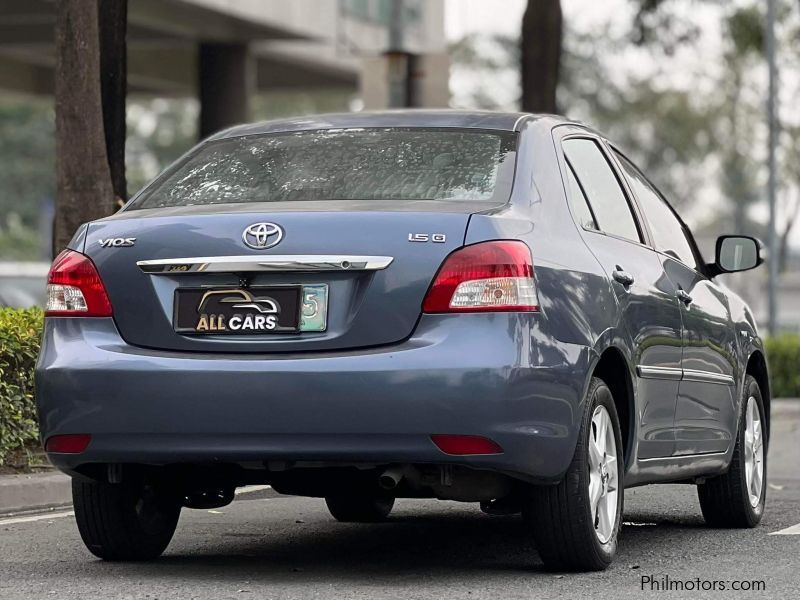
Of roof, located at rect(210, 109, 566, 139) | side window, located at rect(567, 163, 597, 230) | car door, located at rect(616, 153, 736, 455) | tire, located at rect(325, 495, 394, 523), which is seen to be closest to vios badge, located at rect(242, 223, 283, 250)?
roof, located at rect(210, 109, 566, 139)

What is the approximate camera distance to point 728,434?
8055 mm

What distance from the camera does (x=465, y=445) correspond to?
5824mm

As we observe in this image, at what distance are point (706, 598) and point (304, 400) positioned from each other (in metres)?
1.46

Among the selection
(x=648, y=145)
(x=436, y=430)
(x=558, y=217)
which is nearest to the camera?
(x=436, y=430)

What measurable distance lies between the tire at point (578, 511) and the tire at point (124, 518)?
4.93ft

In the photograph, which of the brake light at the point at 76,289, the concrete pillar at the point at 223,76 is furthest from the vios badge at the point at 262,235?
the concrete pillar at the point at 223,76

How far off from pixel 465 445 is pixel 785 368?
56.6 ft

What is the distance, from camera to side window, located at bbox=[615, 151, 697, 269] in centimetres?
773

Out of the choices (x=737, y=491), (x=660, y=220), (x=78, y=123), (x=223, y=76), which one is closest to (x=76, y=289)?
(x=660, y=220)

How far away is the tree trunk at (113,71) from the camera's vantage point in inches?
496

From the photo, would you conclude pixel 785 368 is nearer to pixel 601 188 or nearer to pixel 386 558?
pixel 601 188

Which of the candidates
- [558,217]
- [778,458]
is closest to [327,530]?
[558,217]

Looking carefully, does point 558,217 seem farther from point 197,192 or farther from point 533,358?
point 197,192

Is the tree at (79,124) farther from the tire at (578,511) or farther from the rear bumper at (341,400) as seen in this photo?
the tire at (578,511)
